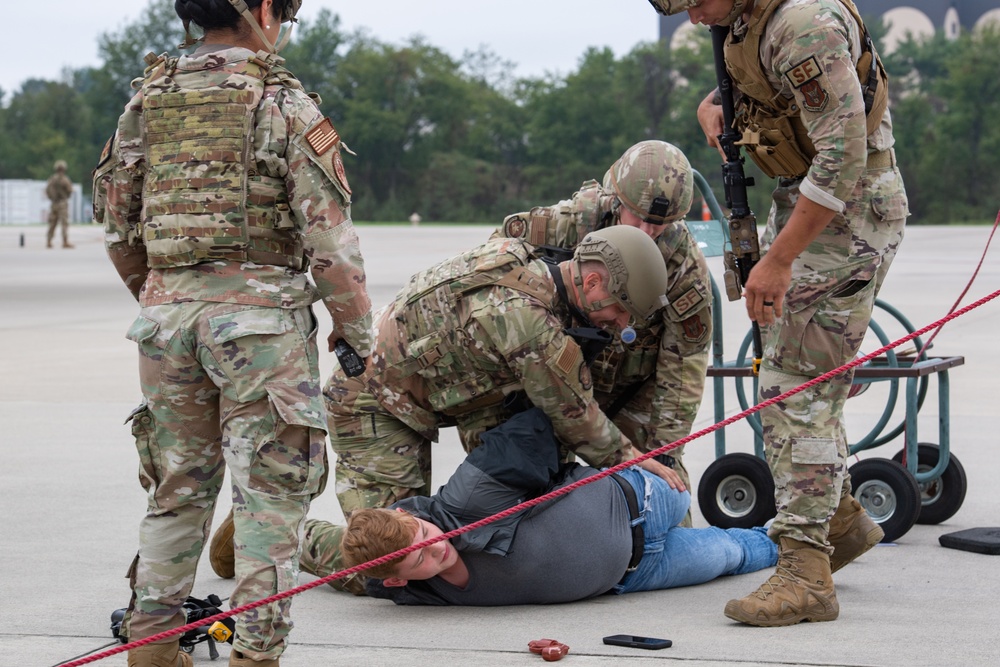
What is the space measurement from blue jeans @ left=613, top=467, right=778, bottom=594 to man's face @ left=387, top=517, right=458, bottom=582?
62 cm

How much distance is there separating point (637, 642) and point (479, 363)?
104 centimetres

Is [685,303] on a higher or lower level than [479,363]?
higher

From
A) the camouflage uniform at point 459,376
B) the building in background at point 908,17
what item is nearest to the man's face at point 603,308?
the camouflage uniform at point 459,376

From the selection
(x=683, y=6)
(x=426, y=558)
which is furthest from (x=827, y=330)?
(x=426, y=558)

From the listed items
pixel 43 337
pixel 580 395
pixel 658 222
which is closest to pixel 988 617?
pixel 580 395

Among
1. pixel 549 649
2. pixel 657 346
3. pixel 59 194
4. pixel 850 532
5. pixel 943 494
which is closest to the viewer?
pixel 549 649

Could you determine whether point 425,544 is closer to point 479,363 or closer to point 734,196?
point 479,363

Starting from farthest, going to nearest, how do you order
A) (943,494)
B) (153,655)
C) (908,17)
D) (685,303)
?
(908,17) < (943,494) < (685,303) < (153,655)

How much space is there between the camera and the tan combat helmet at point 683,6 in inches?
150

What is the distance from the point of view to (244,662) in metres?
3.19

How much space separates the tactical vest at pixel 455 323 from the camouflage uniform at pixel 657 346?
2.00 ft

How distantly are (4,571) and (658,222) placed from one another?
2541 mm

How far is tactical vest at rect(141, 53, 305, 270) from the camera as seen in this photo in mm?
3176

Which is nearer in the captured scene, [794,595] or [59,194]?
[794,595]
